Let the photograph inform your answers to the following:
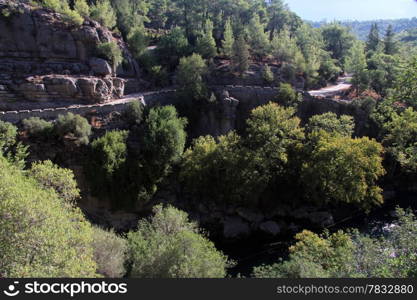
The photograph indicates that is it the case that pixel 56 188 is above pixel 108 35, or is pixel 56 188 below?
below

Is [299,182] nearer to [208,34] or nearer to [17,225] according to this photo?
[17,225]

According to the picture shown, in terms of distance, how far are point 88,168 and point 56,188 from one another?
10.2 metres

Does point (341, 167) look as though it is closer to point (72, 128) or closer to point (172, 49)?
point (72, 128)

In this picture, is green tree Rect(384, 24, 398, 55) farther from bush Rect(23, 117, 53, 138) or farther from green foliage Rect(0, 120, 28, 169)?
green foliage Rect(0, 120, 28, 169)

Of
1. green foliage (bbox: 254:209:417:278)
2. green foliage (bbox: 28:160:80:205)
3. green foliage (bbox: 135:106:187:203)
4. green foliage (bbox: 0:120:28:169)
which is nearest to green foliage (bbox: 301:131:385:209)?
green foliage (bbox: 254:209:417:278)

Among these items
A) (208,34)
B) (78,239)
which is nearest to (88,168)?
(78,239)

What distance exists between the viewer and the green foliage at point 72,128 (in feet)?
123

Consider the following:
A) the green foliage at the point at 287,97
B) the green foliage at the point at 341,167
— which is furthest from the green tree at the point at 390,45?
the green foliage at the point at 341,167

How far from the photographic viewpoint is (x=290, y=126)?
38.9m

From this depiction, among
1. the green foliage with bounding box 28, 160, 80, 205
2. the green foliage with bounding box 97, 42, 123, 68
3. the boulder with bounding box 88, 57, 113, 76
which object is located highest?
the green foliage with bounding box 97, 42, 123, 68

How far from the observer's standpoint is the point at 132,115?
138 ft

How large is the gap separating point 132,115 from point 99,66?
Result: 11453 millimetres

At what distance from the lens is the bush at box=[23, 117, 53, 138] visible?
36.3 metres

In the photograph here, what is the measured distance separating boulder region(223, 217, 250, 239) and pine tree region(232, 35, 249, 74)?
30967 millimetres
